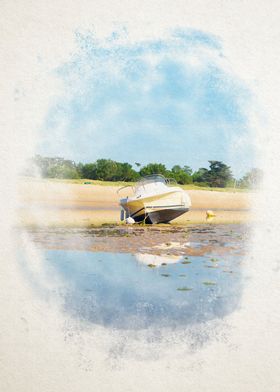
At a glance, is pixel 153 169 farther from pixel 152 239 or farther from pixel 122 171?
pixel 152 239

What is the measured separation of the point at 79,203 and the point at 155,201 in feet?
1.31

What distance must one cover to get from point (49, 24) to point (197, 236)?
1.25m

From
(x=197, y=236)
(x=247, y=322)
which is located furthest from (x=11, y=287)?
(x=247, y=322)

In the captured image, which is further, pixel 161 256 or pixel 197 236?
pixel 197 236

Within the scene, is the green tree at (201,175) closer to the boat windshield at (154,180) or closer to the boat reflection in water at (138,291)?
the boat windshield at (154,180)

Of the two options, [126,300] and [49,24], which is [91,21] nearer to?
[49,24]

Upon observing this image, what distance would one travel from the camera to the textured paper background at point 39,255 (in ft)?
6.86

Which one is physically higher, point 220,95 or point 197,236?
point 220,95

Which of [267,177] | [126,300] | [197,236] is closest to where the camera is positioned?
[126,300]

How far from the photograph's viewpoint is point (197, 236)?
7.71 feet

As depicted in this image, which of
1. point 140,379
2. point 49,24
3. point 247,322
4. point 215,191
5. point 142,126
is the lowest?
point 140,379

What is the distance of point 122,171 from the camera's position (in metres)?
2.08

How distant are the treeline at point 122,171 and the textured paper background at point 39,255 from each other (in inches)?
4.7

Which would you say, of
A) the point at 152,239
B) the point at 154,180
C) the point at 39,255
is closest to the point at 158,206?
the point at 152,239
